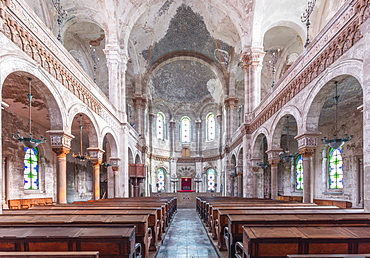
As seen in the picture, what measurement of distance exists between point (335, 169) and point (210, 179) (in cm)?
1789

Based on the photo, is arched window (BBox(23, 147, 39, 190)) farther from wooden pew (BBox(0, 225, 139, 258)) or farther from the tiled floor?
wooden pew (BBox(0, 225, 139, 258))

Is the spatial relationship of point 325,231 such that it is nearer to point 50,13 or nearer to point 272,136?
point 272,136

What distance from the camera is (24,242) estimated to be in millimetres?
3705

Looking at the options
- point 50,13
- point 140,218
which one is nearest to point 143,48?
point 50,13

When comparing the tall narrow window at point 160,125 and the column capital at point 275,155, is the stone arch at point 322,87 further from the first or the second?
the tall narrow window at point 160,125

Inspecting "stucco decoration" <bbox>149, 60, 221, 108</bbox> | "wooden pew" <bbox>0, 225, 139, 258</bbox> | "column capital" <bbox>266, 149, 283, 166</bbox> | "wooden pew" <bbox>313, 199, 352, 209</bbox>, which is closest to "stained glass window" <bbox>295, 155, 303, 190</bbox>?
"wooden pew" <bbox>313, 199, 352, 209</bbox>

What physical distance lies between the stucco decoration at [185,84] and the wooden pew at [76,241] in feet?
85.8

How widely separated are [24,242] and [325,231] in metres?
4.22

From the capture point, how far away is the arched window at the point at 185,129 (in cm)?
3469

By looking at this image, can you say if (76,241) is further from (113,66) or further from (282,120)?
(113,66)

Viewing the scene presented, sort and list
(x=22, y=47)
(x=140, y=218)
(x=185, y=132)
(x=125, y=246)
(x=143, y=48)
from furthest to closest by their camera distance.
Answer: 1. (x=185, y=132)
2. (x=143, y=48)
3. (x=22, y=47)
4. (x=140, y=218)
5. (x=125, y=246)

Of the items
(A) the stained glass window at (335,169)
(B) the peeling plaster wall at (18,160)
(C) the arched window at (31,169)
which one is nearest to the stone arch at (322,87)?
(A) the stained glass window at (335,169)

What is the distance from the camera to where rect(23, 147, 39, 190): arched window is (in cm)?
1536

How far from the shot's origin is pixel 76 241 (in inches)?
142
